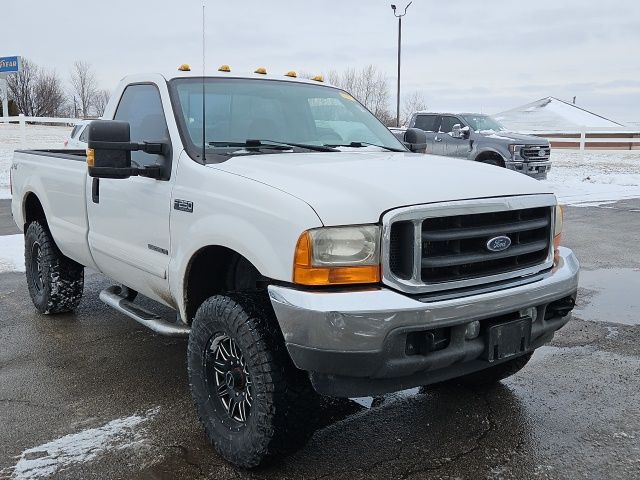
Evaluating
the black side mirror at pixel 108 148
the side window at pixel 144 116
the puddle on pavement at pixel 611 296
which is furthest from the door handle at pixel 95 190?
the puddle on pavement at pixel 611 296

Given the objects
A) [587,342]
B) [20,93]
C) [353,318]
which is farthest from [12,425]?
[20,93]

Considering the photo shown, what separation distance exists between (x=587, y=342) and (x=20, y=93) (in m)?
76.2

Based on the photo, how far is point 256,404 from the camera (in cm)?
297

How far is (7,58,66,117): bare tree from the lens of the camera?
69312 millimetres

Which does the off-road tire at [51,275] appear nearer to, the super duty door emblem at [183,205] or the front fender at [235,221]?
the front fender at [235,221]

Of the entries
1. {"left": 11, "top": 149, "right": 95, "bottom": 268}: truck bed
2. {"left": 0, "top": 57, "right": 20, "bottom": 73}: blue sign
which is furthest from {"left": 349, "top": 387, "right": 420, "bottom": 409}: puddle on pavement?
{"left": 0, "top": 57, "right": 20, "bottom": 73}: blue sign

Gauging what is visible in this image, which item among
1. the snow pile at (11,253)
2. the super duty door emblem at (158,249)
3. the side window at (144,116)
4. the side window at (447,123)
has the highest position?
the side window at (447,123)

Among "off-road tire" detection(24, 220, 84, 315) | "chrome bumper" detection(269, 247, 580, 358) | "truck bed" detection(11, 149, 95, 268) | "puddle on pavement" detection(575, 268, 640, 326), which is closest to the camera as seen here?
"chrome bumper" detection(269, 247, 580, 358)

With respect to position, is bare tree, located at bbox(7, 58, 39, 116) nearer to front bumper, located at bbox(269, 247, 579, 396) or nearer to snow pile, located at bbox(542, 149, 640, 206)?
snow pile, located at bbox(542, 149, 640, 206)

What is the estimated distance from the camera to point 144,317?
4.14m

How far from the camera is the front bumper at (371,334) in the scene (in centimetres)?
268

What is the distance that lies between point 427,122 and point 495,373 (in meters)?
13.6

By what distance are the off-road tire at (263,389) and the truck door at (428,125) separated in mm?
13857

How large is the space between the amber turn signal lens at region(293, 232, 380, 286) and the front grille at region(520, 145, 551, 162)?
1313cm
